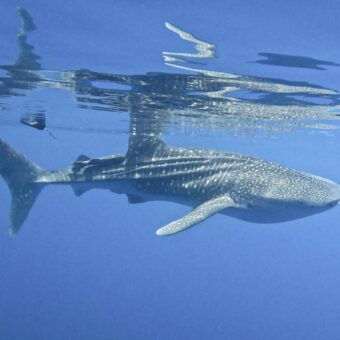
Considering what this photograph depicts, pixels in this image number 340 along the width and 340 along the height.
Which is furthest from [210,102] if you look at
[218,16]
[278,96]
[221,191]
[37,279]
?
[37,279]

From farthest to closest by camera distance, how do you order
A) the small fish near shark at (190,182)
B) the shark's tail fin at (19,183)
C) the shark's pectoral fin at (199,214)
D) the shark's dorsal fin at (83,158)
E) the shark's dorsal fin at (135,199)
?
the shark's tail fin at (19,183) < the shark's dorsal fin at (83,158) < the shark's dorsal fin at (135,199) < the small fish near shark at (190,182) < the shark's pectoral fin at (199,214)

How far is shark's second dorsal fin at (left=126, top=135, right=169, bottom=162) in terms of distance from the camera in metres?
12.3

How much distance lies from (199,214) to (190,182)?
64.7 inches

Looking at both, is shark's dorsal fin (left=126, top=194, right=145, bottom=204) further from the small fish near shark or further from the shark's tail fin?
the shark's tail fin

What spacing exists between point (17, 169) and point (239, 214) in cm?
596

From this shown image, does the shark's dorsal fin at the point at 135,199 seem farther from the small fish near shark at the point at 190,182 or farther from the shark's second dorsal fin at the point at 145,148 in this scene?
the shark's second dorsal fin at the point at 145,148

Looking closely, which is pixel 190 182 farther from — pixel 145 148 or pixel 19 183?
pixel 19 183

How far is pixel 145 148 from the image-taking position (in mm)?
12359

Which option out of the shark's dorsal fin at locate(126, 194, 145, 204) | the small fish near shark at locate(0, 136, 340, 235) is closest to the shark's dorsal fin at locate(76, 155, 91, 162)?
the small fish near shark at locate(0, 136, 340, 235)

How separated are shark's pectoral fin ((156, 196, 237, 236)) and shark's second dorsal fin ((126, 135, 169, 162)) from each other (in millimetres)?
2035

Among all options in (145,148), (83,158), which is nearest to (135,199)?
(145,148)

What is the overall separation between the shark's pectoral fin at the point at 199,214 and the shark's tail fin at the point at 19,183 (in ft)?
16.1

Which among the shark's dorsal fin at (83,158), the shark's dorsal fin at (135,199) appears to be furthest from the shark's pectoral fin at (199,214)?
the shark's dorsal fin at (83,158)

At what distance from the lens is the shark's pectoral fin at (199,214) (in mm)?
9758
